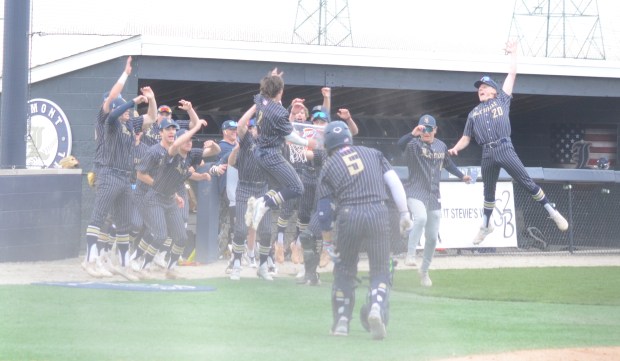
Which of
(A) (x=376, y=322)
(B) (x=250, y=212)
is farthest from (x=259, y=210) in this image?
(A) (x=376, y=322)

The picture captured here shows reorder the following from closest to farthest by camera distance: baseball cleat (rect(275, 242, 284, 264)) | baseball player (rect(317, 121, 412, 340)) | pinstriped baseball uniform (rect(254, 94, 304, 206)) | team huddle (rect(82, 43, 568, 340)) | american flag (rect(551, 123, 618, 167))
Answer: baseball player (rect(317, 121, 412, 340)) < pinstriped baseball uniform (rect(254, 94, 304, 206)) < team huddle (rect(82, 43, 568, 340)) < baseball cleat (rect(275, 242, 284, 264)) < american flag (rect(551, 123, 618, 167))

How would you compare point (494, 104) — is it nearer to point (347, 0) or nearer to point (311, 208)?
point (311, 208)

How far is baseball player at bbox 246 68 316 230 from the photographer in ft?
41.5

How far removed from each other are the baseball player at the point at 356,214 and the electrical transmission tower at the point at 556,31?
45.7 feet

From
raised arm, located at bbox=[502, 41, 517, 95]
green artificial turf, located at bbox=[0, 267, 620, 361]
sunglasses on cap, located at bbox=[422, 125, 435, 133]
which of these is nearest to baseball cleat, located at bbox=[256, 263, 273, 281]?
green artificial turf, located at bbox=[0, 267, 620, 361]

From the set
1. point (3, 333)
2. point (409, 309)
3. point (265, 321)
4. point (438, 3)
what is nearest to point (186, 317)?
point (265, 321)

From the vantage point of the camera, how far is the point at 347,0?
71.6 feet

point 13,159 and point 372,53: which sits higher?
point 372,53

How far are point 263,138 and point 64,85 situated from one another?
753cm

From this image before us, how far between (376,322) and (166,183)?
5.29 m

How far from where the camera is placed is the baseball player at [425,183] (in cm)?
1413

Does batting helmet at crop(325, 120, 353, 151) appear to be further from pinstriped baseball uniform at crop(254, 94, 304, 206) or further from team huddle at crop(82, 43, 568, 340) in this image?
pinstriped baseball uniform at crop(254, 94, 304, 206)

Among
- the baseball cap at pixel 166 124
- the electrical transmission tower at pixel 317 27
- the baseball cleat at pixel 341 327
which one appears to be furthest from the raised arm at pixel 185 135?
the electrical transmission tower at pixel 317 27

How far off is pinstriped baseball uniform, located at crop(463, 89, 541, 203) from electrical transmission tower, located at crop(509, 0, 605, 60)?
9950 mm
